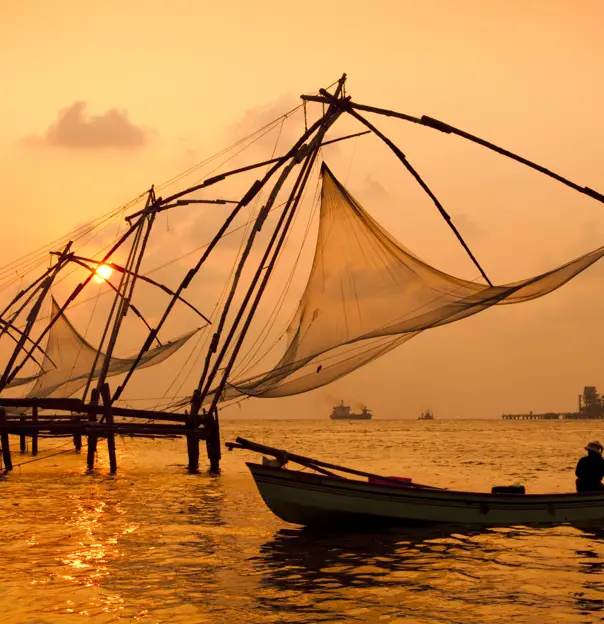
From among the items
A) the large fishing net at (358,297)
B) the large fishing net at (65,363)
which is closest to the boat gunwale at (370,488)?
the large fishing net at (358,297)

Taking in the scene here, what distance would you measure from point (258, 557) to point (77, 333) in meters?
29.3

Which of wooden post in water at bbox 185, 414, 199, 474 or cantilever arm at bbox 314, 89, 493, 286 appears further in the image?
wooden post in water at bbox 185, 414, 199, 474

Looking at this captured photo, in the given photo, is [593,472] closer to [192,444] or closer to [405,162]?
[405,162]

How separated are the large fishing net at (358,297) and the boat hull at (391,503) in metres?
1.89

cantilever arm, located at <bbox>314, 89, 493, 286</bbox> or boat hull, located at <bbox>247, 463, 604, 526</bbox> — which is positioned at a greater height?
cantilever arm, located at <bbox>314, 89, 493, 286</bbox>

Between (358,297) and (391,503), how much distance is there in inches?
166

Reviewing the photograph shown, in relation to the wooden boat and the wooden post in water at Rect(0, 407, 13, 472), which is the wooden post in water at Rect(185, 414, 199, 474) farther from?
the wooden boat

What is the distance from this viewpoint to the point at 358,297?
19469mm

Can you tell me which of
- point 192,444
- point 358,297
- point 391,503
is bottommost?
point 391,503

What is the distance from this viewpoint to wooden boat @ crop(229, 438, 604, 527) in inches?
689

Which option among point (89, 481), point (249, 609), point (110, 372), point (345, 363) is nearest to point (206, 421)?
point (89, 481)

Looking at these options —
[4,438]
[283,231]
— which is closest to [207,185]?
[283,231]

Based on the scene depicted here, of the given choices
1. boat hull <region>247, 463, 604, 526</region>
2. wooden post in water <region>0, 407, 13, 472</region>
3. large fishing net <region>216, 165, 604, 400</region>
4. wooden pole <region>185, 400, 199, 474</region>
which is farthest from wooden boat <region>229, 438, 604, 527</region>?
wooden post in water <region>0, 407, 13, 472</region>

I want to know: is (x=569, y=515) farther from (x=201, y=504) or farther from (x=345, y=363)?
(x=201, y=504)
